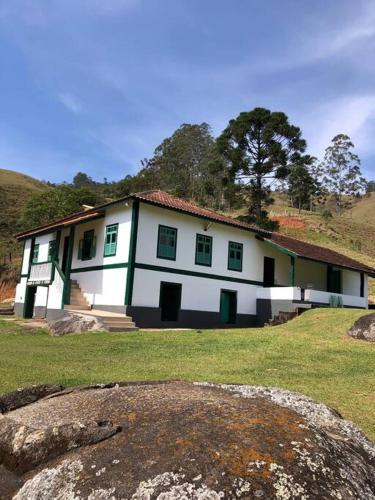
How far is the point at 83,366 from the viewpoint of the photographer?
9180mm

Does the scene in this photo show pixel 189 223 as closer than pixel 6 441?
No

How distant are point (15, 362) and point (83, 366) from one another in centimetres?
142

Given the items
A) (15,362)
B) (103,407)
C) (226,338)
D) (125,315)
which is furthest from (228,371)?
(125,315)

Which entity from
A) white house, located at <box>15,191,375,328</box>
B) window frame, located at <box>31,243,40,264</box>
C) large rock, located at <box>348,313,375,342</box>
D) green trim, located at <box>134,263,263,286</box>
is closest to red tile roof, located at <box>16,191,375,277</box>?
white house, located at <box>15,191,375,328</box>

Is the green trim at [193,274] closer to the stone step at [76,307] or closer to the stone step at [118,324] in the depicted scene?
the stone step at [118,324]

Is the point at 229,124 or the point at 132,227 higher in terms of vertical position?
the point at 229,124

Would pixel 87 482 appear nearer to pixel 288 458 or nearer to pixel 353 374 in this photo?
pixel 288 458

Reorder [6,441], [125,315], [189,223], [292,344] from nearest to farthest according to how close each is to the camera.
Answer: [6,441], [292,344], [125,315], [189,223]

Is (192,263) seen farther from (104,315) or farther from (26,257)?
(26,257)

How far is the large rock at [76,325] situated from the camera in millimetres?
16125

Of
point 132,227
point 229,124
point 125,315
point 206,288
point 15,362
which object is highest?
point 229,124

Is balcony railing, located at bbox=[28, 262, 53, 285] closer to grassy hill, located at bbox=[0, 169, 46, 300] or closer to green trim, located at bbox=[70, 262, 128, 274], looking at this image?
green trim, located at bbox=[70, 262, 128, 274]

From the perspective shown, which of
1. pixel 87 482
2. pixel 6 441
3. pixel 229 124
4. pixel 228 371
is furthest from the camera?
pixel 229 124

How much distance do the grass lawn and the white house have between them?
136 inches
